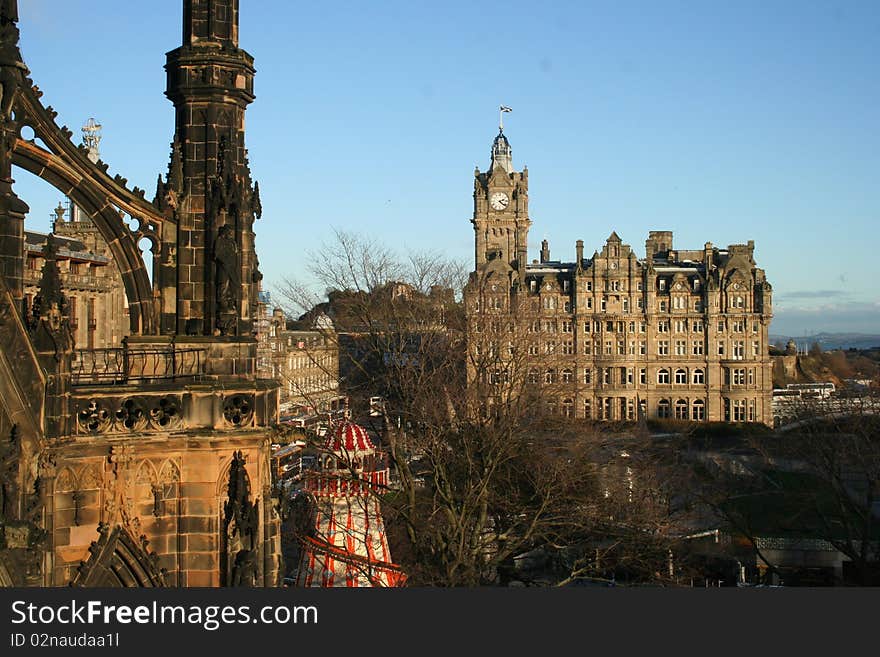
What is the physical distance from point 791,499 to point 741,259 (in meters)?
42.8

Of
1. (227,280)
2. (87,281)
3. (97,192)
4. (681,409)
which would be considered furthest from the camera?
(681,409)

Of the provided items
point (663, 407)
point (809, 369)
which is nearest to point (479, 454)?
point (663, 407)

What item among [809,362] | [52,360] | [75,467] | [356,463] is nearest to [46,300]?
[52,360]

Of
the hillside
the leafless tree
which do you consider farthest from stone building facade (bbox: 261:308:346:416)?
the hillside

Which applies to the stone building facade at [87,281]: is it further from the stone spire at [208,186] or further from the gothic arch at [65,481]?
the gothic arch at [65,481]

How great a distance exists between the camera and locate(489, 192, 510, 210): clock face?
93312 mm

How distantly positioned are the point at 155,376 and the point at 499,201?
83.0 m

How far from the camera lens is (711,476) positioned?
4728 centimetres

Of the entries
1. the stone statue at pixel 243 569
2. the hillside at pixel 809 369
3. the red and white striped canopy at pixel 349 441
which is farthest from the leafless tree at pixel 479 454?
the hillside at pixel 809 369

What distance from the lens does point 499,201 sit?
93625mm

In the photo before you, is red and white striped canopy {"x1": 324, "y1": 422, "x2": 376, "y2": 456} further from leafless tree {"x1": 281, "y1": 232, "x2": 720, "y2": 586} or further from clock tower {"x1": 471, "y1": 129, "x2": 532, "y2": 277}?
clock tower {"x1": 471, "y1": 129, "x2": 532, "y2": 277}

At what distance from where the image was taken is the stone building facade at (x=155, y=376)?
9.90 meters

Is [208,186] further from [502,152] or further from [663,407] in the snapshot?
[502,152]

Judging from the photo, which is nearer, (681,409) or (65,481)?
(65,481)
